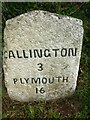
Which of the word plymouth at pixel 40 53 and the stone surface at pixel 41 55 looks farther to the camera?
the word plymouth at pixel 40 53

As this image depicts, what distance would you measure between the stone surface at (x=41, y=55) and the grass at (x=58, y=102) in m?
0.07

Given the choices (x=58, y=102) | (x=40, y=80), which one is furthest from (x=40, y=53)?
(x=58, y=102)

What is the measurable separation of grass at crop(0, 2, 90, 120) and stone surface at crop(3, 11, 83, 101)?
7 cm

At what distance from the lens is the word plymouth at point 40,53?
2842 millimetres

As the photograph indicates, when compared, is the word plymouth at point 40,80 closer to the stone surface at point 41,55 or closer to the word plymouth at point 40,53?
the stone surface at point 41,55

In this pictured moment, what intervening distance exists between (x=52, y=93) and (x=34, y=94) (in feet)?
0.51

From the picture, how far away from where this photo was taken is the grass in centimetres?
301

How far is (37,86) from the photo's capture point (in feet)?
10.0

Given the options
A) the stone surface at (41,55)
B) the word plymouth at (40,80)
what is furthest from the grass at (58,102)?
the word plymouth at (40,80)

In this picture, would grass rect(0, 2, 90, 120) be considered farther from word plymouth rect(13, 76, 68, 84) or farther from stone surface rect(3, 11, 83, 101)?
word plymouth rect(13, 76, 68, 84)

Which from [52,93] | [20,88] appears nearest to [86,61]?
[52,93]

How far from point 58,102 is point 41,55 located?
511mm

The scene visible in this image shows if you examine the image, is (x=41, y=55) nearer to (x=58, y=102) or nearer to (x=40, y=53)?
(x=40, y=53)

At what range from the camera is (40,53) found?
9.38 ft
